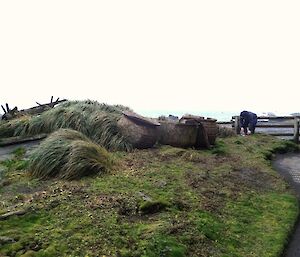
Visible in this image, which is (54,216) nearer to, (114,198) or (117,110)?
(114,198)

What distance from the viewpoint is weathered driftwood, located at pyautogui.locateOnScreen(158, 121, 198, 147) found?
1102 centimetres

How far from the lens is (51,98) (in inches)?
607

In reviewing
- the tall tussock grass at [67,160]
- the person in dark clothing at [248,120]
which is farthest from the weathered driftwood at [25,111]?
the person in dark clothing at [248,120]

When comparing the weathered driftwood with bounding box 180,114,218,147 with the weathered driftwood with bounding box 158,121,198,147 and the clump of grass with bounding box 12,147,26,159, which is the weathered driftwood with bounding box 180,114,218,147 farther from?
the clump of grass with bounding box 12,147,26,159

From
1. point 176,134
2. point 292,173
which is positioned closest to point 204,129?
point 176,134

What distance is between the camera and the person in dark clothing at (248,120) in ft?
54.0

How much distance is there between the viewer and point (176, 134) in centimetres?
1101

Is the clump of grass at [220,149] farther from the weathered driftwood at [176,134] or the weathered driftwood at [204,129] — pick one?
the weathered driftwood at [176,134]

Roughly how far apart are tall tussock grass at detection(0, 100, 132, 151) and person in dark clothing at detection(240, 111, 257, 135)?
240 inches

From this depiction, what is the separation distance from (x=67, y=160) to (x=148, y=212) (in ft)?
7.86

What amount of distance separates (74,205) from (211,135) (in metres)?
7.22

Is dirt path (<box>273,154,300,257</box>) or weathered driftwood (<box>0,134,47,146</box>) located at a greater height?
weathered driftwood (<box>0,134,47,146</box>)

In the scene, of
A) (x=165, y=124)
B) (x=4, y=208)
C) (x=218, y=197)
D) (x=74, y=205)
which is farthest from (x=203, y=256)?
(x=165, y=124)

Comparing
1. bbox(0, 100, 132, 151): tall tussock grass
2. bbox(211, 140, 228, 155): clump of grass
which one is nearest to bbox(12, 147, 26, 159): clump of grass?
bbox(0, 100, 132, 151): tall tussock grass
